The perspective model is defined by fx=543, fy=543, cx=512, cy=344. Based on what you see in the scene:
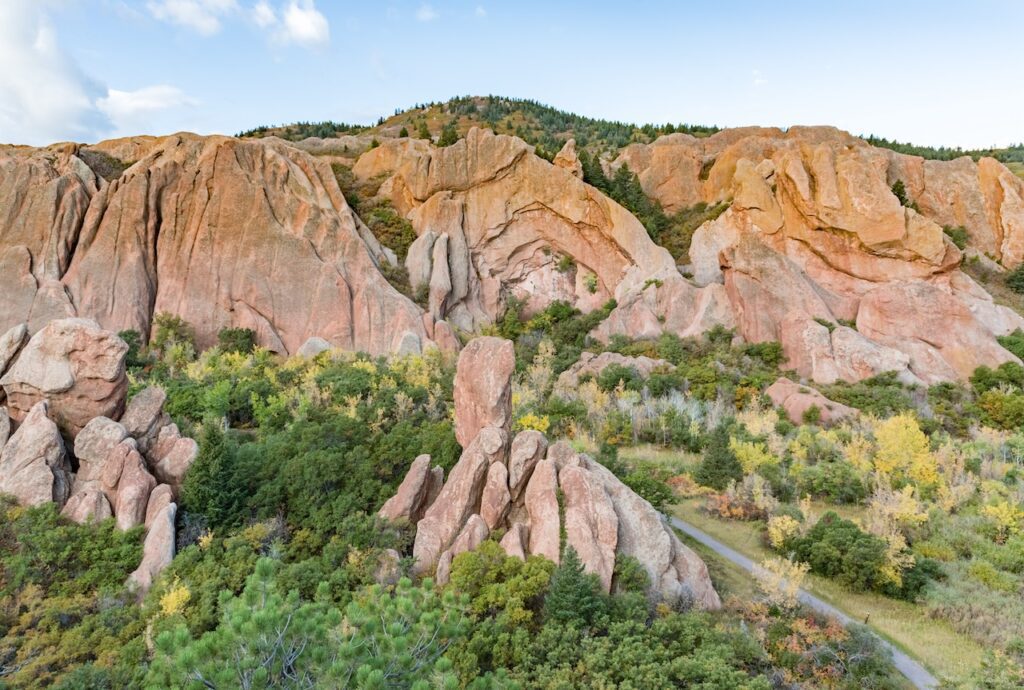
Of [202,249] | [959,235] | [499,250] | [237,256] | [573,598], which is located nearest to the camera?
[573,598]

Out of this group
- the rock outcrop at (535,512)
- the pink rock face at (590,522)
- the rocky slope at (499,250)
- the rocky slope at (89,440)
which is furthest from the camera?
the rocky slope at (499,250)

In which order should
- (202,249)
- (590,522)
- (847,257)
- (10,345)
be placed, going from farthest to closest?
(847,257) < (202,249) < (10,345) < (590,522)

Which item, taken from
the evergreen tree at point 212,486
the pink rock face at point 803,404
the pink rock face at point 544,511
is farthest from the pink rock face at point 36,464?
the pink rock face at point 803,404

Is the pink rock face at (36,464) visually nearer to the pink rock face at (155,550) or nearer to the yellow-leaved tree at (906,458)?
the pink rock face at (155,550)

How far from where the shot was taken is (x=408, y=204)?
43094 mm

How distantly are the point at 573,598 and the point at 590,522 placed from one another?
6.70 ft

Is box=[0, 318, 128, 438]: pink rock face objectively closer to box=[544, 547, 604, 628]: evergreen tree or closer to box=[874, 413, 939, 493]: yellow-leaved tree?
box=[544, 547, 604, 628]: evergreen tree

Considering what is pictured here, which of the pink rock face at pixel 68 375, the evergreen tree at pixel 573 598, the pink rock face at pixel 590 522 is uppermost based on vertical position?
the pink rock face at pixel 68 375

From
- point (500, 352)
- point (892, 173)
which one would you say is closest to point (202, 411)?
point (500, 352)

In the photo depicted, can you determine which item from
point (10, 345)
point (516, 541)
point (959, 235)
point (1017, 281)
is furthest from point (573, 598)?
point (959, 235)

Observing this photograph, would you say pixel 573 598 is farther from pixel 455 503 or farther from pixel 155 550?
pixel 155 550

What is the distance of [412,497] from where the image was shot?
43.2 ft

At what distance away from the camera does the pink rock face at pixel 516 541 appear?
1109cm

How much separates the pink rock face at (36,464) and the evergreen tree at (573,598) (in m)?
11.9
